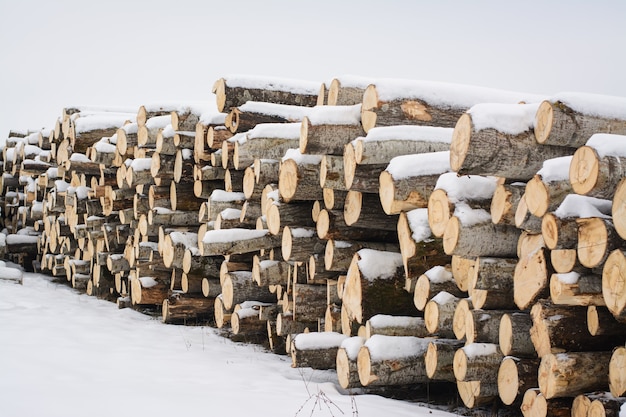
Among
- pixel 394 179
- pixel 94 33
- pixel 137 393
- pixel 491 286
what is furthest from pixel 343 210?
pixel 94 33

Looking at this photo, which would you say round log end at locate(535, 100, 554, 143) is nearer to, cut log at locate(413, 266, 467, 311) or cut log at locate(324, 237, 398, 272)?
cut log at locate(413, 266, 467, 311)

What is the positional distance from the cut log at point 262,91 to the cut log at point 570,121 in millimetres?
4679

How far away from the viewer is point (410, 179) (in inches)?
224

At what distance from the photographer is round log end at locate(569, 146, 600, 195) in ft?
13.9

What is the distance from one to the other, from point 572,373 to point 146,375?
351 centimetres

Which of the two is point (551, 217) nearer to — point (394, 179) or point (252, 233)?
point (394, 179)

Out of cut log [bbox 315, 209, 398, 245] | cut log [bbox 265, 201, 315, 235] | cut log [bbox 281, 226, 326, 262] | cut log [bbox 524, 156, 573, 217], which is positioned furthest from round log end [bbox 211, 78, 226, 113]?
cut log [bbox 524, 156, 573, 217]

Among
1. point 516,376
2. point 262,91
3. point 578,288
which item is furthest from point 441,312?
point 262,91

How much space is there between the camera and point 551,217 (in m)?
4.48

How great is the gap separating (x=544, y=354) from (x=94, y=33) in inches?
3007

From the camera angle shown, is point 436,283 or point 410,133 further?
point 410,133

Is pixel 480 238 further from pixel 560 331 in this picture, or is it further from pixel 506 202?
pixel 560 331

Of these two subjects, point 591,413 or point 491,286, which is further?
point 491,286

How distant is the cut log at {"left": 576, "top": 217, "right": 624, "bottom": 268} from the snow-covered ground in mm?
1869
